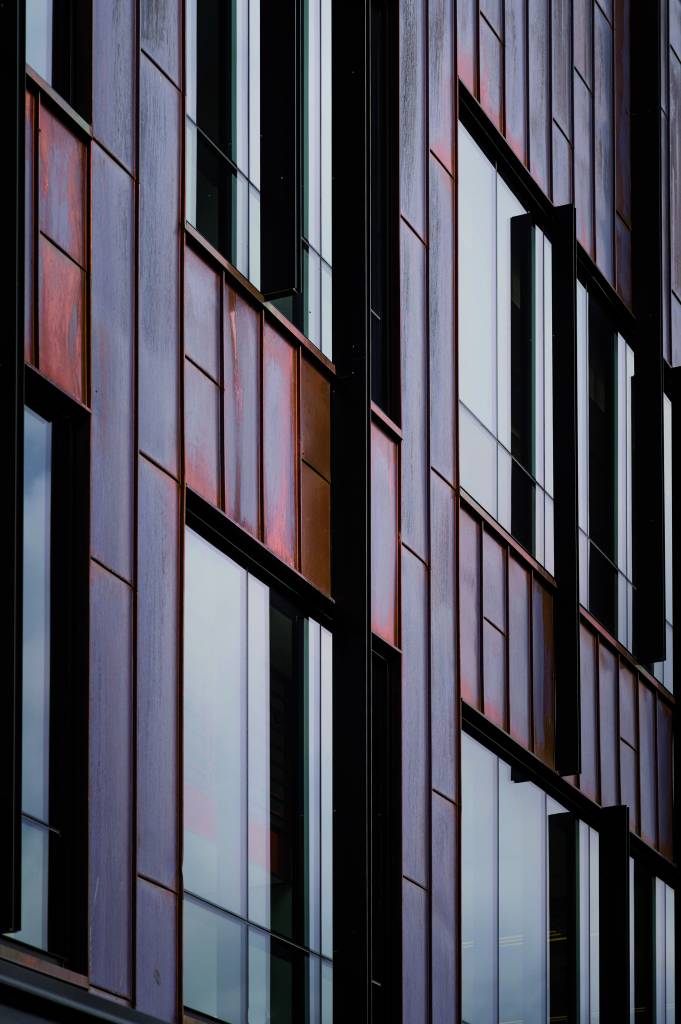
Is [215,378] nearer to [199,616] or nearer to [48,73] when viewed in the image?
[199,616]

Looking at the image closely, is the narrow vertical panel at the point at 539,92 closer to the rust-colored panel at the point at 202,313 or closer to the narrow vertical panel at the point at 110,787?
the rust-colored panel at the point at 202,313

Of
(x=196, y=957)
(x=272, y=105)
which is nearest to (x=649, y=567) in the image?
(x=272, y=105)

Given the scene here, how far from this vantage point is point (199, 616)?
52.4 feet

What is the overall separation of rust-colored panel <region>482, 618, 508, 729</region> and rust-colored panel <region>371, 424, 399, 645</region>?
2542 mm

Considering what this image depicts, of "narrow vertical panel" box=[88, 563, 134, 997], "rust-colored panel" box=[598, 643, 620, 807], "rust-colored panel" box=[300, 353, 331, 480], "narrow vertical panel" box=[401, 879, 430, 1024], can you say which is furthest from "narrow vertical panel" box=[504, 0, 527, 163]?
"narrow vertical panel" box=[88, 563, 134, 997]

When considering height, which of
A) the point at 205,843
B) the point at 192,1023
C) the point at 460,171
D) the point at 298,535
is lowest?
the point at 192,1023

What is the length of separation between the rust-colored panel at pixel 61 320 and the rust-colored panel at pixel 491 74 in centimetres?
1004

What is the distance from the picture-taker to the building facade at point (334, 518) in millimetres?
13875

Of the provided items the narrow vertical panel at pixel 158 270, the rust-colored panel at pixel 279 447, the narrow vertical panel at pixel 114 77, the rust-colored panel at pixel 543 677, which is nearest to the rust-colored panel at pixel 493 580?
the rust-colored panel at pixel 543 677

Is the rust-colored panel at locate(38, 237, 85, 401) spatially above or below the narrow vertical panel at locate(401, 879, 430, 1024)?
above

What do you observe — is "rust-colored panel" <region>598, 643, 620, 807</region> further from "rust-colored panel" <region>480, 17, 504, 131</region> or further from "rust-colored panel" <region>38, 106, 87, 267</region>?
"rust-colored panel" <region>38, 106, 87, 267</region>

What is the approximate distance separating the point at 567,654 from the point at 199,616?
878 cm

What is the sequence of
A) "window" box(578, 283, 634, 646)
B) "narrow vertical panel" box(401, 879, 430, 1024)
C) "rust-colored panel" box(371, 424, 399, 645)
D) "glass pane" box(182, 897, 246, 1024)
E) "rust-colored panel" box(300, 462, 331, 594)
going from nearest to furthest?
"glass pane" box(182, 897, 246, 1024) < "rust-colored panel" box(300, 462, 331, 594) < "narrow vertical panel" box(401, 879, 430, 1024) < "rust-colored panel" box(371, 424, 399, 645) < "window" box(578, 283, 634, 646)

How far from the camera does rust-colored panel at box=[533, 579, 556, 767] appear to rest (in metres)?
23.3
